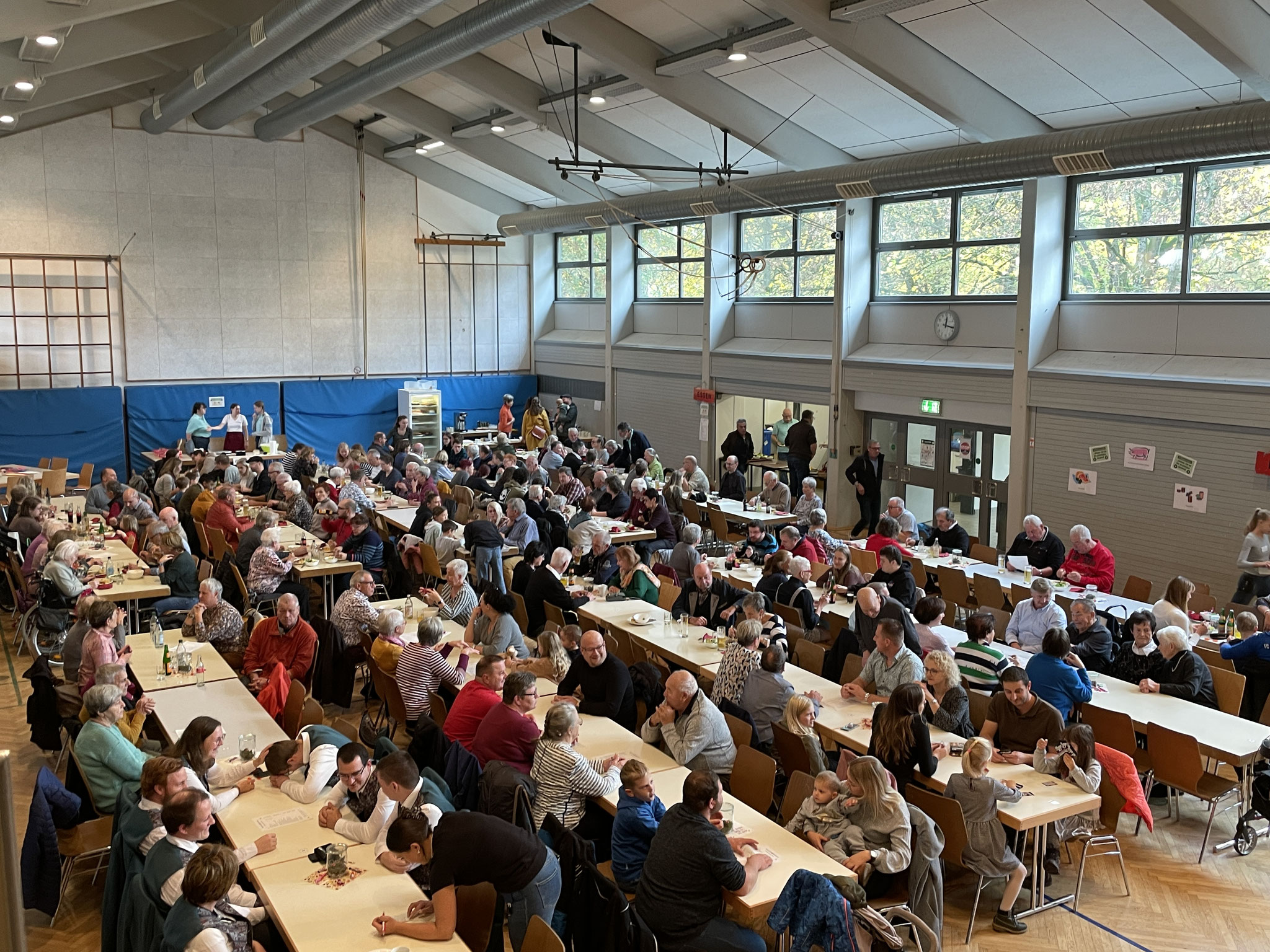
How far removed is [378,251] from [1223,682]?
18.3m

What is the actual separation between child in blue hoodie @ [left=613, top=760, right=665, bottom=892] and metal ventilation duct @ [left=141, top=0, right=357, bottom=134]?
7.30m

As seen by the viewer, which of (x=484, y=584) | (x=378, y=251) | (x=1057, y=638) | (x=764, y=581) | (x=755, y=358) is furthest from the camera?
(x=378, y=251)

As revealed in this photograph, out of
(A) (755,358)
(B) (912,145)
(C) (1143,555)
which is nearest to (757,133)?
(B) (912,145)

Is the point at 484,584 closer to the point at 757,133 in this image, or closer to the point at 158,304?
the point at 757,133

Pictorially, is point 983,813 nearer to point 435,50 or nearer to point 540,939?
point 540,939

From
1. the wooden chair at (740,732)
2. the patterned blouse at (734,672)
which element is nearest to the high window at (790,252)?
the patterned blouse at (734,672)

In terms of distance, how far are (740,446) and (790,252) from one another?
324cm

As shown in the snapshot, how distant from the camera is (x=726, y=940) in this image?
15.2 ft

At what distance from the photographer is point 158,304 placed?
19703 mm

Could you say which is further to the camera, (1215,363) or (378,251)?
(378,251)

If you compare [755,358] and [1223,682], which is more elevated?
[755,358]

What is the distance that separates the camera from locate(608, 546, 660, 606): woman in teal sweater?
9578 mm

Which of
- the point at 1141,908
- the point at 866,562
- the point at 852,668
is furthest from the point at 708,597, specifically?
the point at 1141,908

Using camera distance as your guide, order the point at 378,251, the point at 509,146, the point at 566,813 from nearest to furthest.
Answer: the point at 566,813 → the point at 509,146 → the point at 378,251
